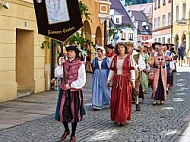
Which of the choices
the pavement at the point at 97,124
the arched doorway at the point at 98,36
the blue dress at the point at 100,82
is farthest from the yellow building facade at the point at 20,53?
the arched doorway at the point at 98,36

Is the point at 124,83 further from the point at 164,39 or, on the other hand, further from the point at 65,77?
the point at 164,39

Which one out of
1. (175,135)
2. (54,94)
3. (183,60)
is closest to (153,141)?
(175,135)

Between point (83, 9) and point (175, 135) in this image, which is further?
point (83, 9)

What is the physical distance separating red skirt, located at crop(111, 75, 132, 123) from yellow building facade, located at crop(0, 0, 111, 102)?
4507 millimetres

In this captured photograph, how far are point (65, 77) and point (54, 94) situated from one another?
7.45 m

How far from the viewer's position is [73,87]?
7590mm

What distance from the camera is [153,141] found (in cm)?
788

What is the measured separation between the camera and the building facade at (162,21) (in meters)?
53.6

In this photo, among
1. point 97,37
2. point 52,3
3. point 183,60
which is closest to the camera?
point 52,3

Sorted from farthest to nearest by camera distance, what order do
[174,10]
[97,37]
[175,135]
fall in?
[174,10] → [97,37] → [175,135]

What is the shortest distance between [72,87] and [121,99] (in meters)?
1.96

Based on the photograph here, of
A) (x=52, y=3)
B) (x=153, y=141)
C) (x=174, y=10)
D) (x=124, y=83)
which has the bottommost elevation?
(x=153, y=141)

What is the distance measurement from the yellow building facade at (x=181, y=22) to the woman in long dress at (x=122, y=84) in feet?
109

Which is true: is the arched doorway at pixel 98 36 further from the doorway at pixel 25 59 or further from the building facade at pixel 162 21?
the building facade at pixel 162 21
